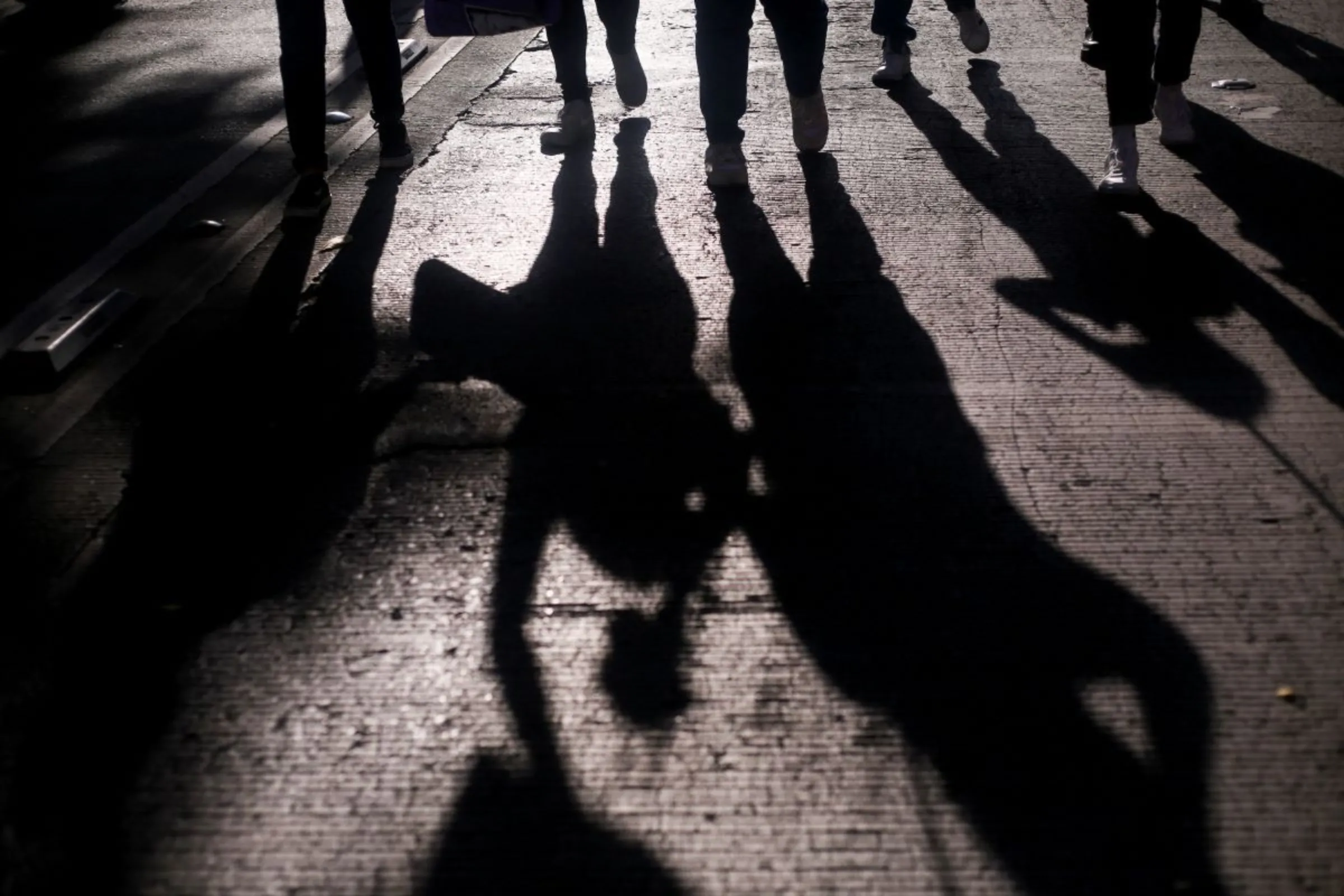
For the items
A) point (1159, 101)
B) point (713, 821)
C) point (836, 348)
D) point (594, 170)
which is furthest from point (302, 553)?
point (1159, 101)

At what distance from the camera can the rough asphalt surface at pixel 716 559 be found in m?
2.38

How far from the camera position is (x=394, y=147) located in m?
5.91

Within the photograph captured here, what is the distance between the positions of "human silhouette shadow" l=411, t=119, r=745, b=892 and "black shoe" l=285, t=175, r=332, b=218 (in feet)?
2.63

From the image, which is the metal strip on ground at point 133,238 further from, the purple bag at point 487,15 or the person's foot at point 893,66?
the person's foot at point 893,66

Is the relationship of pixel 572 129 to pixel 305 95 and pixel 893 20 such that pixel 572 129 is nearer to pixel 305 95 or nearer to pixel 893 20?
pixel 305 95

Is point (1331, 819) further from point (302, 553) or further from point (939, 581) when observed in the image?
point (302, 553)

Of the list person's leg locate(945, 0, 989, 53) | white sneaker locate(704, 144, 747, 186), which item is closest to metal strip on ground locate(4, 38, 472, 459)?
white sneaker locate(704, 144, 747, 186)

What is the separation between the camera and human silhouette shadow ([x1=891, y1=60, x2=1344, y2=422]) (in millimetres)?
3873

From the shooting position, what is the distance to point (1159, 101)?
5.76 metres

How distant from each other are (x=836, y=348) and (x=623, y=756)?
6.25 ft

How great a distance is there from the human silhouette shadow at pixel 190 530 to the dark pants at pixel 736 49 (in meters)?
1.49

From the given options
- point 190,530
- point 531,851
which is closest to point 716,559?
point 531,851

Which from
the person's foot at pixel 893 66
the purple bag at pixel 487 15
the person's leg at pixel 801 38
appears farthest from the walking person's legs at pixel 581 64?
the person's foot at pixel 893 66

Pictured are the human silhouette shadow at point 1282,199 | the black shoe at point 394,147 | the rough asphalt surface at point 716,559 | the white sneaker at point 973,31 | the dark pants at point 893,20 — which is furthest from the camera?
the white sneaker at point 973,31
